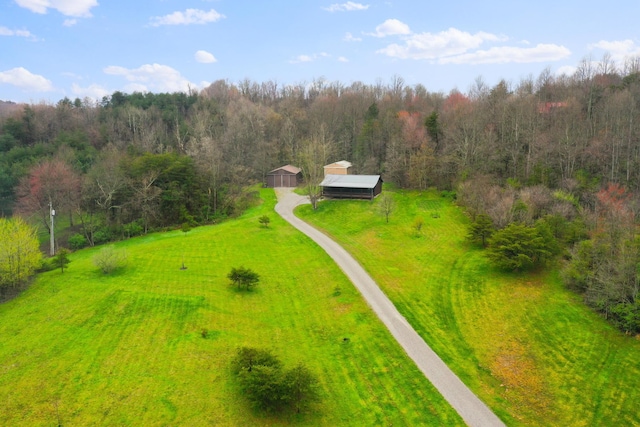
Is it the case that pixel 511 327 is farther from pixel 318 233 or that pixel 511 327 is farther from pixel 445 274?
pixel 318 233

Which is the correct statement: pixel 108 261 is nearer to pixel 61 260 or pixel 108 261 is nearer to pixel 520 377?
pixel 61 260

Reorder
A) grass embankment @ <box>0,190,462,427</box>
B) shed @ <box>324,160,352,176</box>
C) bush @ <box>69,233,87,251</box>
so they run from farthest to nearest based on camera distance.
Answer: shed @ <box>324,160,352,176</box> → bush @ <box>69,233,87,251</box> → grass embankment @ <box>0,190,462,427</box>

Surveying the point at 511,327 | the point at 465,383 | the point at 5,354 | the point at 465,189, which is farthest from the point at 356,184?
the point at 5,354

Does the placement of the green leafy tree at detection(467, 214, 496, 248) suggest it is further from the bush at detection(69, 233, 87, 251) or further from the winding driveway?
the bush at detection(69, 233, 87, 251)

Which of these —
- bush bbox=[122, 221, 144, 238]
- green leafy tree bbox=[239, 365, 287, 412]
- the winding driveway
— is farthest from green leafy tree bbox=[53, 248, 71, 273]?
green leafy tree bbox=[239, 365, 287, 412]

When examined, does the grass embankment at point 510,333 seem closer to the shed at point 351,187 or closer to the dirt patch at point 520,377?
the dirt patch at point 520,377

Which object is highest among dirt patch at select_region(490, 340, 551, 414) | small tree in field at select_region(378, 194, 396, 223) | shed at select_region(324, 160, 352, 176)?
shed at select_region(324, 160, 352, 176)

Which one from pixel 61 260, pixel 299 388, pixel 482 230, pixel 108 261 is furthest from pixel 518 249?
pixel 61 260
